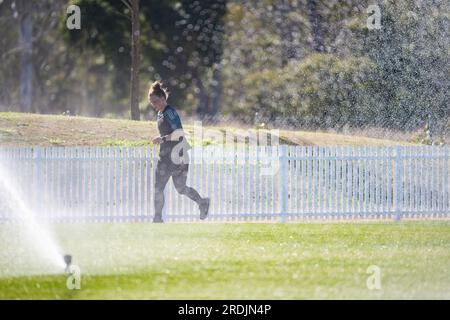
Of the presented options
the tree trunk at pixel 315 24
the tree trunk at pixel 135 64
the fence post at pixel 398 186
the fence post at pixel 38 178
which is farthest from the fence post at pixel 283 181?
the tree trunk at pixel 315 24

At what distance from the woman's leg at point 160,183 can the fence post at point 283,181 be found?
7.54 ft

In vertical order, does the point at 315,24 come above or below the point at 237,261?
above

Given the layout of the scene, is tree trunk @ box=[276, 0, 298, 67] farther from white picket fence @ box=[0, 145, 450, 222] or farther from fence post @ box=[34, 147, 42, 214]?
fence post @ box=[34, 147, 42, 214]

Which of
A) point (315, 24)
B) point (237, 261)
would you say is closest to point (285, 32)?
point (315, 24)

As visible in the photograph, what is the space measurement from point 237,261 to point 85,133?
13.3m

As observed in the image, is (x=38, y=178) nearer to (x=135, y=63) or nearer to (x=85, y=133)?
(x=85, y=133)

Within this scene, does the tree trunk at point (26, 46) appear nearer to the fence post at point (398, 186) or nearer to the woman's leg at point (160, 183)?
the fence post at point (398, 186)

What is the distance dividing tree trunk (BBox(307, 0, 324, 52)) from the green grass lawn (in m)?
22.6

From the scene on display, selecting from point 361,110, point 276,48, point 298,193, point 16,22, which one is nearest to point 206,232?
point 298,193

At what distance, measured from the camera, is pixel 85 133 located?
83.9ft

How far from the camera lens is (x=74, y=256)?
1354 centimetres
